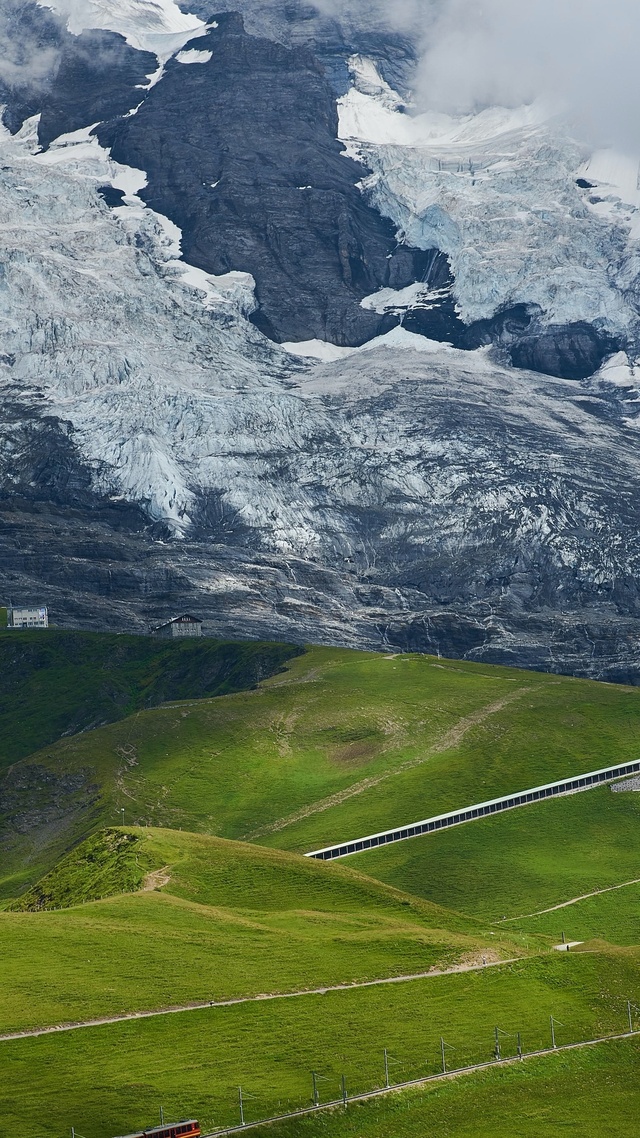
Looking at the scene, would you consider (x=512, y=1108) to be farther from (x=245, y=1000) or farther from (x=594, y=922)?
(x=594, y=922)

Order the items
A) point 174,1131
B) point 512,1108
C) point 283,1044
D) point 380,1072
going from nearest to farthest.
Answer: point 174,1131 → point 512,1108 → point 380,1072 → point 283,1044

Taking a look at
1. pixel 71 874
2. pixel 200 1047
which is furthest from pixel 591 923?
pixel 200 1047

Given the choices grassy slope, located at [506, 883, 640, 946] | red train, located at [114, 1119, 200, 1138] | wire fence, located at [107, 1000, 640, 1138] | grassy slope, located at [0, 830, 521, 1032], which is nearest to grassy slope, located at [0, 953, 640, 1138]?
wire fence, located at [107, 1000, 640, 1138]

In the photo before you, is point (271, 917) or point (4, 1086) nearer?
point (4, 1086)

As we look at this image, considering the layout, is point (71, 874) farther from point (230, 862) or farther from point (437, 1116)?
point (437, 1116)

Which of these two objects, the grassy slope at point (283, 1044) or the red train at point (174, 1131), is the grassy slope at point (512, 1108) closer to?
the grassy slope at point (283, 1044)

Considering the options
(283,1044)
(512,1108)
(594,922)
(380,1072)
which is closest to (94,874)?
(283,1044)

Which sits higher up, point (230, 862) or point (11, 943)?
point (11, 943)

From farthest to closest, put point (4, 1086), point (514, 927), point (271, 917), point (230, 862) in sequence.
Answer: point (514, 927) < point (230, 862) < point (271, 917) < point (4, 1086)
